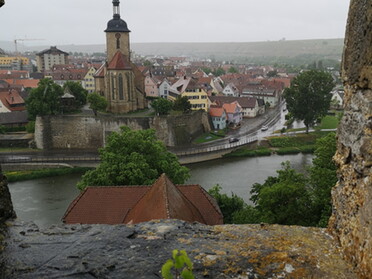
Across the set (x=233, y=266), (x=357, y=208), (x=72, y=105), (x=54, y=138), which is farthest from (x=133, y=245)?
(x=72, y=105)

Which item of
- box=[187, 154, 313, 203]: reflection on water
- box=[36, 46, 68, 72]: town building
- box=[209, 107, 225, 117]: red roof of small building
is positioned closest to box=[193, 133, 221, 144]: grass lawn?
box=[209, 107, 225, 117]: red roof of small building

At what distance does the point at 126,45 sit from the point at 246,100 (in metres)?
20.9

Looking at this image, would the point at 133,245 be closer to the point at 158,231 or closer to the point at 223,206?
the point at 158,231

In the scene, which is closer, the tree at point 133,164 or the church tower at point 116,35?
the tree at point 133,164

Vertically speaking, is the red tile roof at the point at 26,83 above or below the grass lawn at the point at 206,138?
above

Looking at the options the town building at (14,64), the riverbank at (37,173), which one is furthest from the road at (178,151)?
the town building at (14,64)

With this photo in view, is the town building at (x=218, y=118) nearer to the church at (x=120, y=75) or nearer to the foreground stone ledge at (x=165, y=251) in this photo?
the church at (x=120, y=75)

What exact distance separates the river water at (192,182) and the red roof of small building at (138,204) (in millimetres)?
8491

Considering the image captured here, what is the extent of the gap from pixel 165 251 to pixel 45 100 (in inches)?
1519

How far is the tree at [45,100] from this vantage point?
1566 inches

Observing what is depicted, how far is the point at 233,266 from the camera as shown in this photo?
406 cm

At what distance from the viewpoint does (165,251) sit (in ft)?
14.4

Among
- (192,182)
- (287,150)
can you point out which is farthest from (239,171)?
(287,150)

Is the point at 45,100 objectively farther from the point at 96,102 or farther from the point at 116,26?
the point at 116,26
